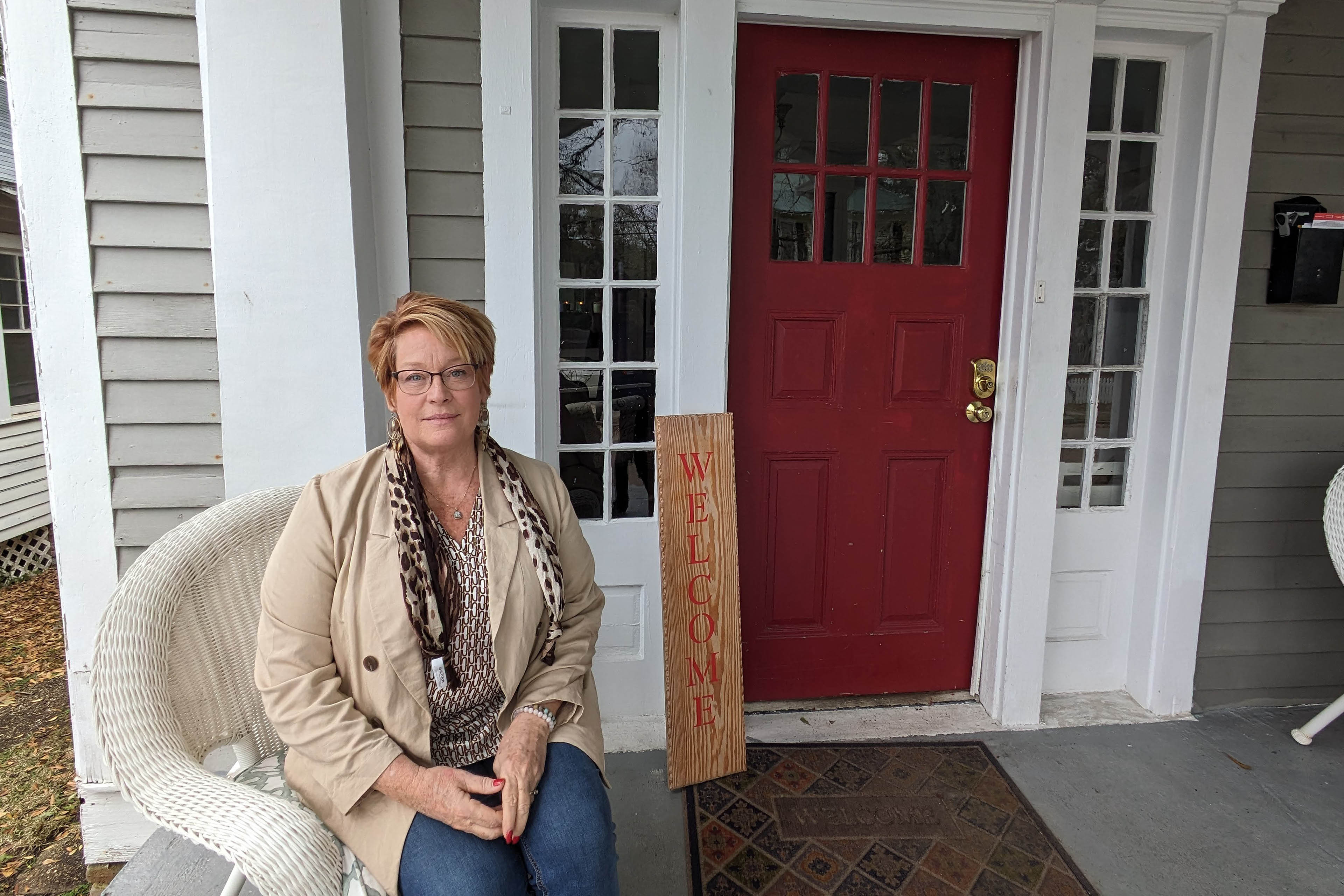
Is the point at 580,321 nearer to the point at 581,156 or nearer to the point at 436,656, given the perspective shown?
the point at 581,156

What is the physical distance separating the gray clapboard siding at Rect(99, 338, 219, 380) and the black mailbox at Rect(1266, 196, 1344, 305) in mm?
3103

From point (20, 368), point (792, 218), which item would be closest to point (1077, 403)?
point (792, 218)

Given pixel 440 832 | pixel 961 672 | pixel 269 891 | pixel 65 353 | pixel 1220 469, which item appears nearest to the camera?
pixel 269 891

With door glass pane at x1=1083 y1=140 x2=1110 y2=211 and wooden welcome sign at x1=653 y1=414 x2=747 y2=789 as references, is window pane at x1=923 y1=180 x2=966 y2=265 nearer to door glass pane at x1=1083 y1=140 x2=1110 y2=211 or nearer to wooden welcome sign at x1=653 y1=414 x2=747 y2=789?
door glass pane at x1=1083 y1=140 x2=1110 y2=211

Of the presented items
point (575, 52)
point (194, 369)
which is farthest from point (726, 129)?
point (194, 369)

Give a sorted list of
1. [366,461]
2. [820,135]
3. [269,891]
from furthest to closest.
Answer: [820,135]
[366,461]
[269,891]

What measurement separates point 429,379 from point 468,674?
53 cm

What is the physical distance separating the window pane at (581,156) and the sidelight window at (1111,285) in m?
1.47

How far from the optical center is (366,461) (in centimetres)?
134

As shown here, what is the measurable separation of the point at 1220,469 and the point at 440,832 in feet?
8.27

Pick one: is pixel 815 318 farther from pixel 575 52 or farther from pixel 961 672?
pixel 961 672

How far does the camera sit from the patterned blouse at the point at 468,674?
1.31 metres

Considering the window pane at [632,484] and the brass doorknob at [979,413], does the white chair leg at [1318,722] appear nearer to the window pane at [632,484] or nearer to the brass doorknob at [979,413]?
the brass doorknob at [979,413]

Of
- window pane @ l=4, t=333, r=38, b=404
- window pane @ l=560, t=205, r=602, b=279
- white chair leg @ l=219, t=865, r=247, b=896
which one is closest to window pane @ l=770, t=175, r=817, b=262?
window pane @ l=560, t=205, r=602, b=279
